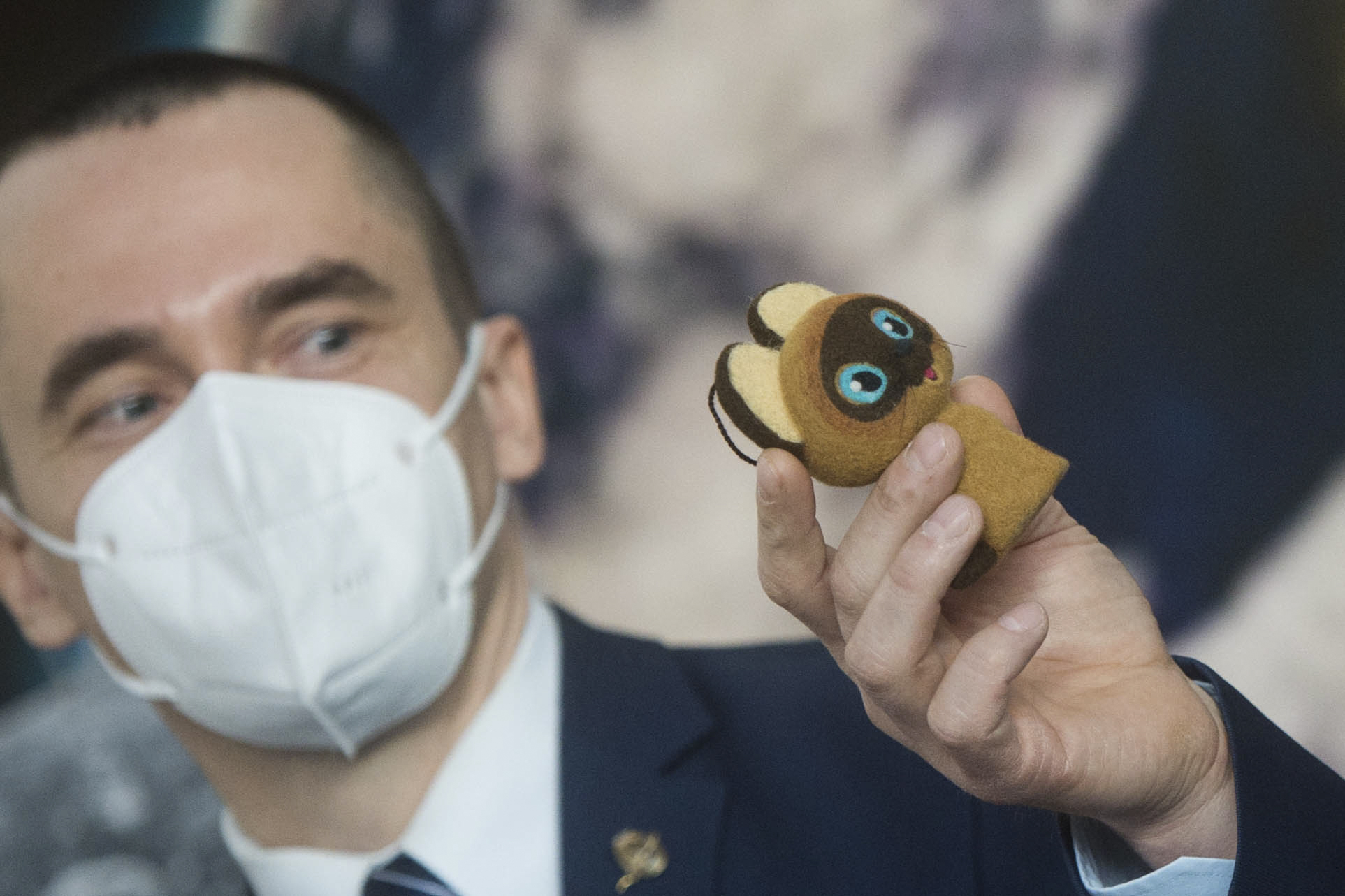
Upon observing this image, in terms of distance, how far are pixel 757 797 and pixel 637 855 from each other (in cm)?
21

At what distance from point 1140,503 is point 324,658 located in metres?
1.27

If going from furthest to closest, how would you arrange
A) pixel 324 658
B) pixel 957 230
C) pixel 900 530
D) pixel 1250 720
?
pixel 957 230 → pixel 324 658 → pixel 1250 720 → pixel 900 530

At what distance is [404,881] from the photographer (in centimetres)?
146

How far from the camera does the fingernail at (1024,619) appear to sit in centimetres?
90

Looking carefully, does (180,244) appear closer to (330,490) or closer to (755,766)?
(330,490)

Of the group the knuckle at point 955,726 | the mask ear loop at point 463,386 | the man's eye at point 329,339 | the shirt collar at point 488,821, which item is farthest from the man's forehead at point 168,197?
the knuckle at point 955,726

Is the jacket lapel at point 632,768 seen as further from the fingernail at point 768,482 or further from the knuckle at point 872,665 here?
the fingernail at point 768,482

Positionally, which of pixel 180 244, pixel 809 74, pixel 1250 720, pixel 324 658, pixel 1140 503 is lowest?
pixel 324 658

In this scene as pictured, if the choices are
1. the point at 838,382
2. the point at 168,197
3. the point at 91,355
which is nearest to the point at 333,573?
the point at 91,355

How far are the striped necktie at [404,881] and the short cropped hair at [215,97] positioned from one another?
2.51 ft

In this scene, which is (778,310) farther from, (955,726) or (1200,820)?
(1200,820)

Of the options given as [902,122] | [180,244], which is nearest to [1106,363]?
[902,122]

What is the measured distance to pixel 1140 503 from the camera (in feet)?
5.84

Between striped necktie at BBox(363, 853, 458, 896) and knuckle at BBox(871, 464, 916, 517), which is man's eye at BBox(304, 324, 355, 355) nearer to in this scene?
striped necktie at BBox(363, 853, 458, 896)
